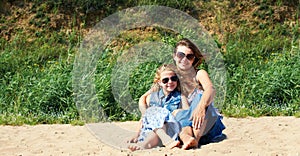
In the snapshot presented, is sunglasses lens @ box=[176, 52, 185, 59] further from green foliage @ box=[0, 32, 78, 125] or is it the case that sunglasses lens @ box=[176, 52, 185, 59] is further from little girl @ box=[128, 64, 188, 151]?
green foliage @ box=[0, 32, 78, 125]

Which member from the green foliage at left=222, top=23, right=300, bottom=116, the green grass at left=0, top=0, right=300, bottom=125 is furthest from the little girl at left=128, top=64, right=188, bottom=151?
the green foliage at left=222, top=23, right=300, bottom=116

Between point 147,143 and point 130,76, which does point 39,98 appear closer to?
point 130,76

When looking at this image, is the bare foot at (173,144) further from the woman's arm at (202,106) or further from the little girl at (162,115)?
the woman's arm at (202,106)

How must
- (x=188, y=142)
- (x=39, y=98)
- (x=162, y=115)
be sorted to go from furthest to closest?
(x=39, y=98), (x=162, y=115), (x=188, y=142)

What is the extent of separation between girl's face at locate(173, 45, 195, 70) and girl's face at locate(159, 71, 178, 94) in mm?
115

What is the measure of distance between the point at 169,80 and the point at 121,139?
0.90m

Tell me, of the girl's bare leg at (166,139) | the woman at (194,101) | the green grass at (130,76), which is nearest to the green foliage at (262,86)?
the green grass at (130,76)

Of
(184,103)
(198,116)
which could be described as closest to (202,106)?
(198,116)

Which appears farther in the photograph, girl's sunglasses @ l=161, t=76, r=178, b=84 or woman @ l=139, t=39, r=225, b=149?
girl's sunglasses @ l=161, t=76, r=178, b=84

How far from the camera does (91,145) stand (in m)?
4.85

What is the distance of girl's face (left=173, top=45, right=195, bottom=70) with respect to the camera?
178 inches

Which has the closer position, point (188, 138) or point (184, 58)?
point (188, 138)

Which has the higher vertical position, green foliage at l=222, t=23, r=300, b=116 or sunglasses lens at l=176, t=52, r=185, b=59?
sunglasses lens at l=176, t=52, r=185, b=59

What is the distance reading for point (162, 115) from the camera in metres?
4.38
